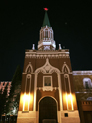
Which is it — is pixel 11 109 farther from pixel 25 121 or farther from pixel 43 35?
pixel 43 35

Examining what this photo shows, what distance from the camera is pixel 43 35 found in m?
31.1

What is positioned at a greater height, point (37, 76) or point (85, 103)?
point (37, 76)

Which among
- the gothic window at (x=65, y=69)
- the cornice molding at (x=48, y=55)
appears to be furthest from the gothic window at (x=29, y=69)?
the gothic window at (x=65, y=69)

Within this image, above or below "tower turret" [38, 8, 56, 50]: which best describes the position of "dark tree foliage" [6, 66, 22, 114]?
below

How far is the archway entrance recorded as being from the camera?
17.3m

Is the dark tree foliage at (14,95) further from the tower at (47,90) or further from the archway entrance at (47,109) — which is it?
the archway entrance at (47,109)

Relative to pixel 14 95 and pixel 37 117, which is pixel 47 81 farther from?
pixel 14 95

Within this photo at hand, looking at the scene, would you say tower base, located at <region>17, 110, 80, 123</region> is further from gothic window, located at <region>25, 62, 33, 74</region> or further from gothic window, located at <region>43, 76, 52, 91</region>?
gothic window, located at <region>25, 62, 33, 74</region>

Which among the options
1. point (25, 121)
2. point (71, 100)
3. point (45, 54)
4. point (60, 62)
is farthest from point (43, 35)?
point (25, 121)

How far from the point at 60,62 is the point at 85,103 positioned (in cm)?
878

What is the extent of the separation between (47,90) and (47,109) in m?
3.10

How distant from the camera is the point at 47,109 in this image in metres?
17.9

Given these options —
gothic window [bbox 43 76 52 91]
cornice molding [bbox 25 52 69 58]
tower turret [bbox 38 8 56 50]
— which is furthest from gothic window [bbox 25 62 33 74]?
tower turret [bbox 38 8 56 50]

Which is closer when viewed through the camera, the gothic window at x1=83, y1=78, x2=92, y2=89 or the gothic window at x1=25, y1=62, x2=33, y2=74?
the gothic window at x1=25, y1=62, x2=33, y2=74
